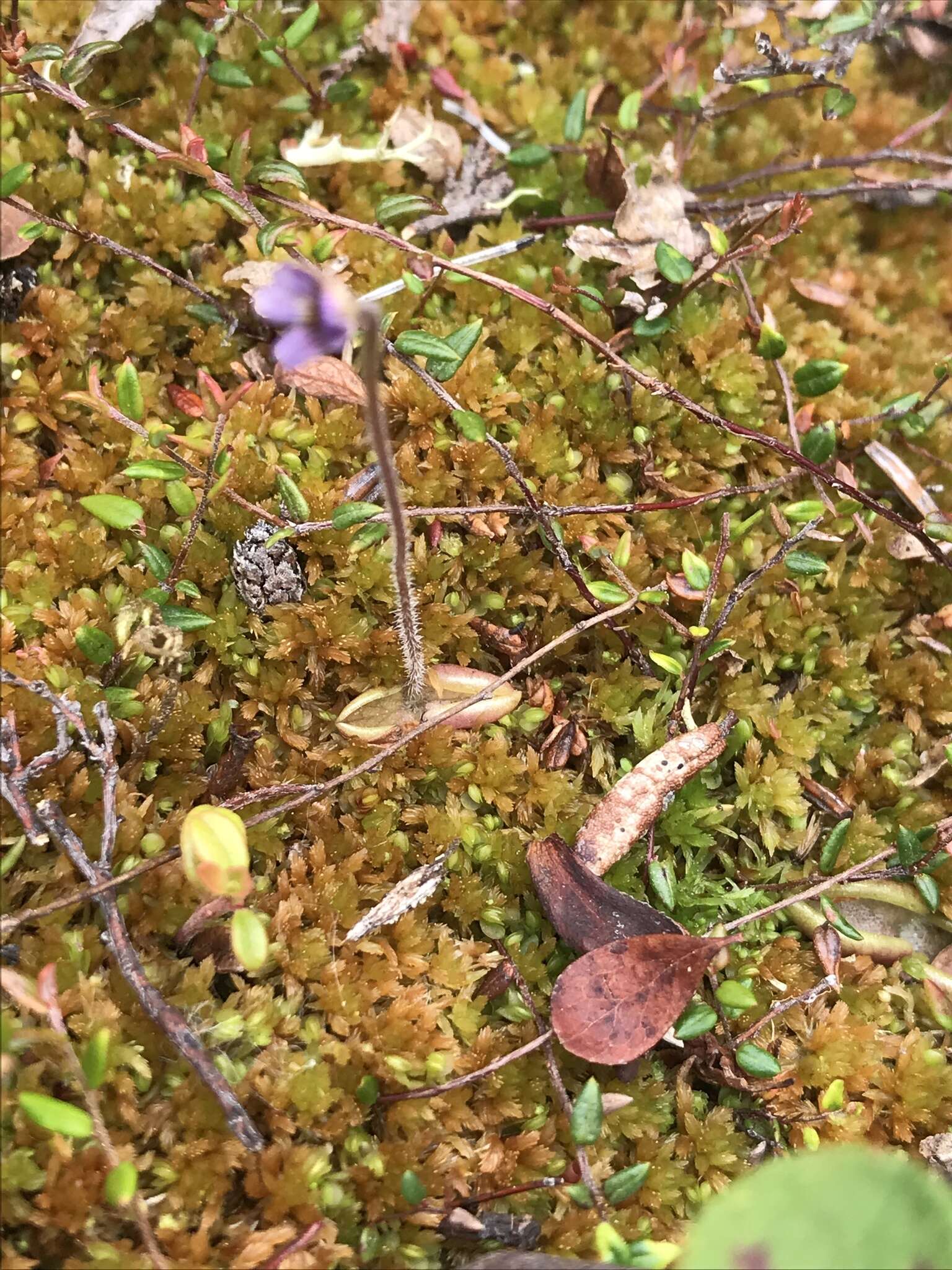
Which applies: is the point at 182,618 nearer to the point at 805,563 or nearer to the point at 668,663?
the point at 668,663

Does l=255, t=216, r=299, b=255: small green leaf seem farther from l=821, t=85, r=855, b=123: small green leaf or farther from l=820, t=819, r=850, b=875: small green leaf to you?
l=820, t=819, r=850, b=875: small green leaf

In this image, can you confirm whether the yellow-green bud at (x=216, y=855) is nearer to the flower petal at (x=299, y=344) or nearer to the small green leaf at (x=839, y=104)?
the flower petal at (x=299, y=344)

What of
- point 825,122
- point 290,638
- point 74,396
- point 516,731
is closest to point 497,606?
point 516,731

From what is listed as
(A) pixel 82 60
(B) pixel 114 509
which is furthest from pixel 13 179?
(B) pixel 114 509

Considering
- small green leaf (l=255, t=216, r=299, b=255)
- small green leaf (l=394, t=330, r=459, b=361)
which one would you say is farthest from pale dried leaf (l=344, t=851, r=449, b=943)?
small green leaf (l=255, t=216, r=299, b=255)

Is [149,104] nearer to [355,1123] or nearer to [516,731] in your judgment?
[516,731]
